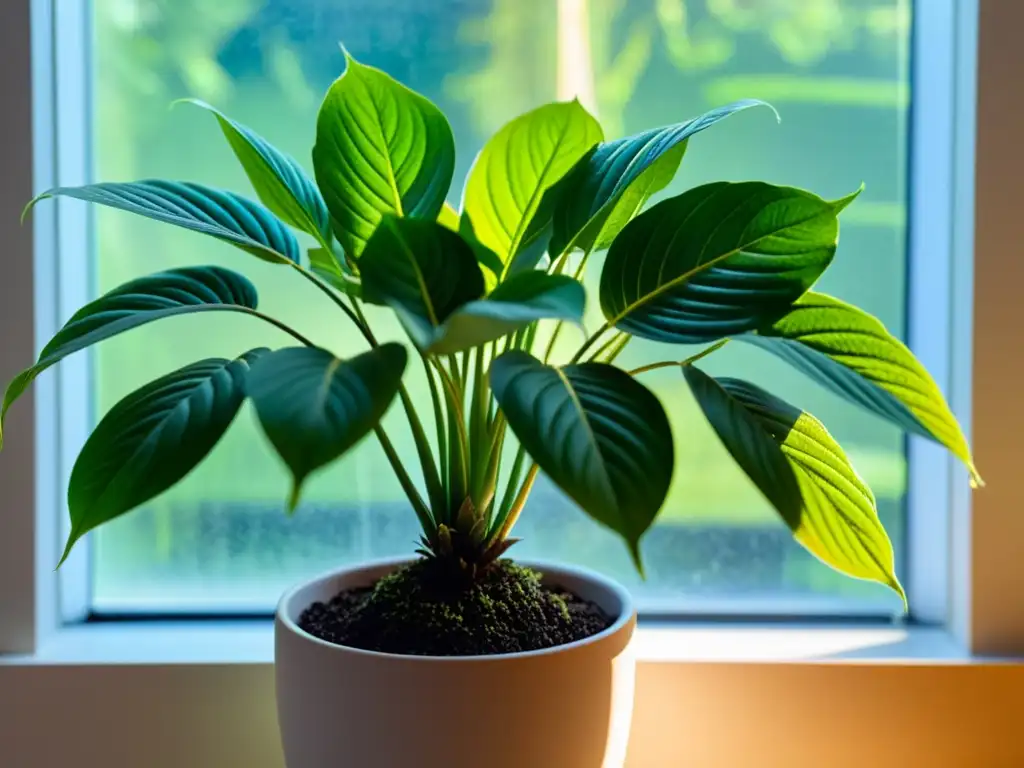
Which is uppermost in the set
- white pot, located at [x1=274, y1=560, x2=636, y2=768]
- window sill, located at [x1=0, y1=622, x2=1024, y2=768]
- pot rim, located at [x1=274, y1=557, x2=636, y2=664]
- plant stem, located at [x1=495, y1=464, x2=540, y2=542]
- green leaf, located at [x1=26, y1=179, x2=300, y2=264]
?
green leaf, located at [x1=26, y1=179, x2=300, y2=264]

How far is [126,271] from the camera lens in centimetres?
108

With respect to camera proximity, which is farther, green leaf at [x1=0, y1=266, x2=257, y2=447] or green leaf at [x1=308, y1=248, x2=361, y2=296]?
green leaf at [x1=308, y1=248, x2=361, y2=296]

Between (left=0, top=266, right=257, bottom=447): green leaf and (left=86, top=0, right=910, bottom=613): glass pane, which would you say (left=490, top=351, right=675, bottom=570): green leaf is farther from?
(left=86, top=0, right=910, bottom=613): glass pane

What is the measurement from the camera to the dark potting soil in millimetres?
673

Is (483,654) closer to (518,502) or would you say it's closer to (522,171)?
(518,502)

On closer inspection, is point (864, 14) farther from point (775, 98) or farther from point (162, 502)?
point (162, 502)

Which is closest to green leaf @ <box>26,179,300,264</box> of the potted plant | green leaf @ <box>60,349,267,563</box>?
the potted plant

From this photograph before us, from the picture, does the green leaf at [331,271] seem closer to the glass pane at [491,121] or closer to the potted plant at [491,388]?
the potted plant at [491,388]

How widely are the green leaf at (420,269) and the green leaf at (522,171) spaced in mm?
122

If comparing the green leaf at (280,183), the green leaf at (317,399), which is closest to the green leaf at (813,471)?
the green leaf at (317,399)

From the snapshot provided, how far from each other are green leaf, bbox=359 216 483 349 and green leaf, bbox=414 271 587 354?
0.07ft

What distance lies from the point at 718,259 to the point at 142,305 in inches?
16.8

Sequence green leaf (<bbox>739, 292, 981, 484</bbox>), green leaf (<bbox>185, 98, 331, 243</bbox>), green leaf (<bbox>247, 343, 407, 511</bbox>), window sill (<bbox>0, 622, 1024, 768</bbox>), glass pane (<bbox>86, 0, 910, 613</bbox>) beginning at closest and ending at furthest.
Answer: green leaf (<bbox>247, 343, 407, 511</bbox>) → green leaf (<bbox>739, 292, 981, 484</bbox>) → green leaf (<bbox>185, 98, 331, 243</bbox>) → window sill (<bbox>0, 622, 1024, 768</bbox>) → glass pane (<bbox>86, 0, 910, 613</bbox>)

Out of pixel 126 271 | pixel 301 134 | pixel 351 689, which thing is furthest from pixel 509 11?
pixel 351 689
